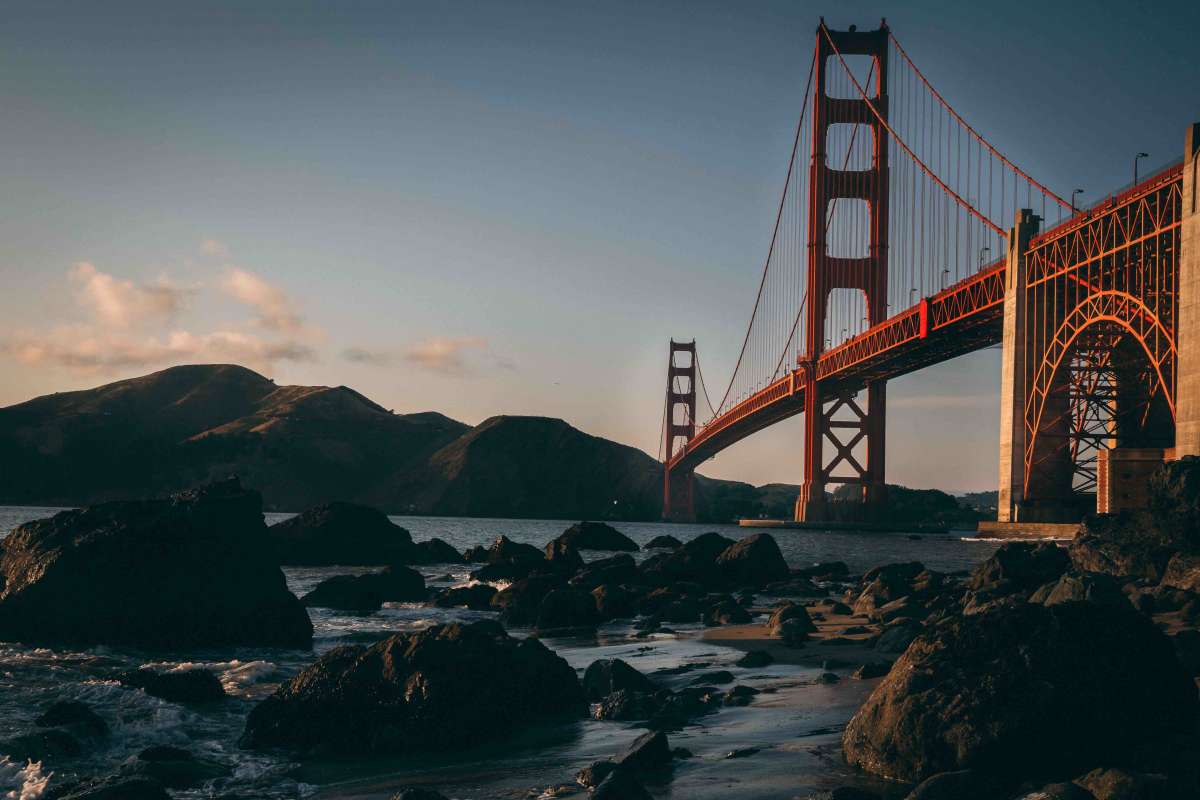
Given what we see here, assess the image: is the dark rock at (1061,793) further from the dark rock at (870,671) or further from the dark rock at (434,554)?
the dark rock at (434,554)

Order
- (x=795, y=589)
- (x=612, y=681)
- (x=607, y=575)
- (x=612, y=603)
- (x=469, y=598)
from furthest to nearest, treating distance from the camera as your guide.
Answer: (x=607, y=575) < (x=795, y=589) < (x=469, y=598) < (x=612, y=603) < (x=612, y=681)

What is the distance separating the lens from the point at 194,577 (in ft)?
53.4

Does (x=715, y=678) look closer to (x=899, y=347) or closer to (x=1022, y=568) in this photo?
(x=1022, y=568)

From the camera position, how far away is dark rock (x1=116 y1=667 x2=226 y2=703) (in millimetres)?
11258

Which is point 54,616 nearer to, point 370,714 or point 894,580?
point 370,714

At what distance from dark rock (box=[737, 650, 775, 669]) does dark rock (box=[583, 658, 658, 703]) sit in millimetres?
1705

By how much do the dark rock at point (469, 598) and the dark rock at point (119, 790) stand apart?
15.9 meters

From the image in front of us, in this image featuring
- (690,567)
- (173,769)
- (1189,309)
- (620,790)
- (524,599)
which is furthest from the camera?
(1189,309)

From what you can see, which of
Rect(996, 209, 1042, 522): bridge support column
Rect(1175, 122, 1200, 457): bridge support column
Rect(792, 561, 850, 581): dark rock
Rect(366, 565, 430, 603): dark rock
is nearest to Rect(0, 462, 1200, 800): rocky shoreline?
Rect(366, 565, 430, 603): dark rock

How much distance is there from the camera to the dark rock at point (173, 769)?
318 inches

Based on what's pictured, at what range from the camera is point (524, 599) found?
824 inches

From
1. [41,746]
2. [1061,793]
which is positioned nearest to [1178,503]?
[1061,793]

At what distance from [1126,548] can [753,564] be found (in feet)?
31.7

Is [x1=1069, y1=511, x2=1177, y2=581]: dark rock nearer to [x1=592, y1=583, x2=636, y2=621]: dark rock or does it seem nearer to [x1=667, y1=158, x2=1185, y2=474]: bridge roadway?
[x1=592, y1=583, x2=636, y2=621]: dark rock
